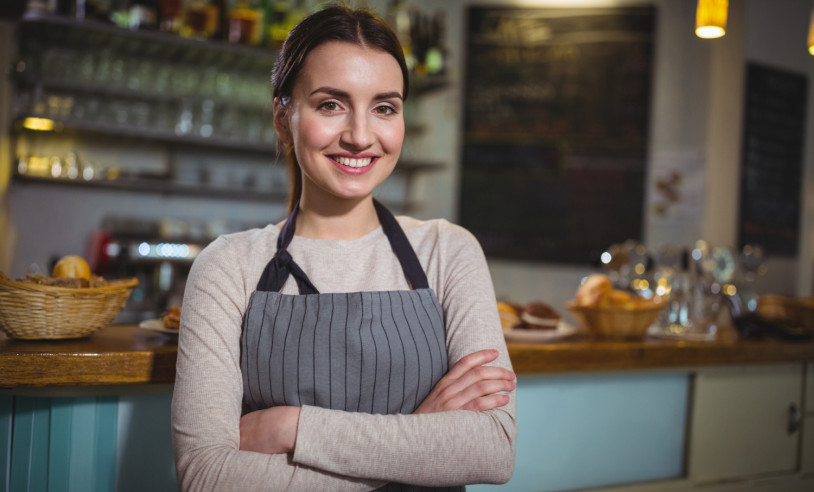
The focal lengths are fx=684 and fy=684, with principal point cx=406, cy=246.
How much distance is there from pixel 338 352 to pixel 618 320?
3.34 ft

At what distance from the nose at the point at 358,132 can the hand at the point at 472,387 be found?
41cm

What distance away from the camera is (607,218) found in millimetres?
4074

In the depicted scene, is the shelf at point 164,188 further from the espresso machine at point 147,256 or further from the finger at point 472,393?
the finger at point 472,393

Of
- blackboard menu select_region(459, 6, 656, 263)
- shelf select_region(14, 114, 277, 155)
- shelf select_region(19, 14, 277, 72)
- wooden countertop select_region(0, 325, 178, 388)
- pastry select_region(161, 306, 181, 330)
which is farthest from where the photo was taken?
blackboard menu select_region(459, 6, 656, 263)

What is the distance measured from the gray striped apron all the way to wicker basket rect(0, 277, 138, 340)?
16.6 inches

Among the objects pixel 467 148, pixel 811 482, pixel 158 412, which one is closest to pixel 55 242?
pixel 467 148

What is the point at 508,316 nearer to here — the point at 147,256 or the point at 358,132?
the point at 358,132

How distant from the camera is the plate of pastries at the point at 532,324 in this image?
177 centimetres

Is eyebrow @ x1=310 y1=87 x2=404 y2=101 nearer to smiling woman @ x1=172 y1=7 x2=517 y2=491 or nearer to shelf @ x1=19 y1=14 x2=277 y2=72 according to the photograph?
smiling woman @ x1=172 y1=7 x2=517 y2=491

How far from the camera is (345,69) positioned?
1173 mm

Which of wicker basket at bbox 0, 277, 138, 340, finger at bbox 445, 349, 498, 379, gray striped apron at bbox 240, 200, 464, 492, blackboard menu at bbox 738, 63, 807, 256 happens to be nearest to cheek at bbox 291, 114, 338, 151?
gray striped apron at bbox 240, 200, 464, 492

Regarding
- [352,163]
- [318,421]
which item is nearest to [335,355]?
[318,421]

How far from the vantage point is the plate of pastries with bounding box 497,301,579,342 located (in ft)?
5.80

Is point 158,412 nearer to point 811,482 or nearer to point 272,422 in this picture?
point 272,422
